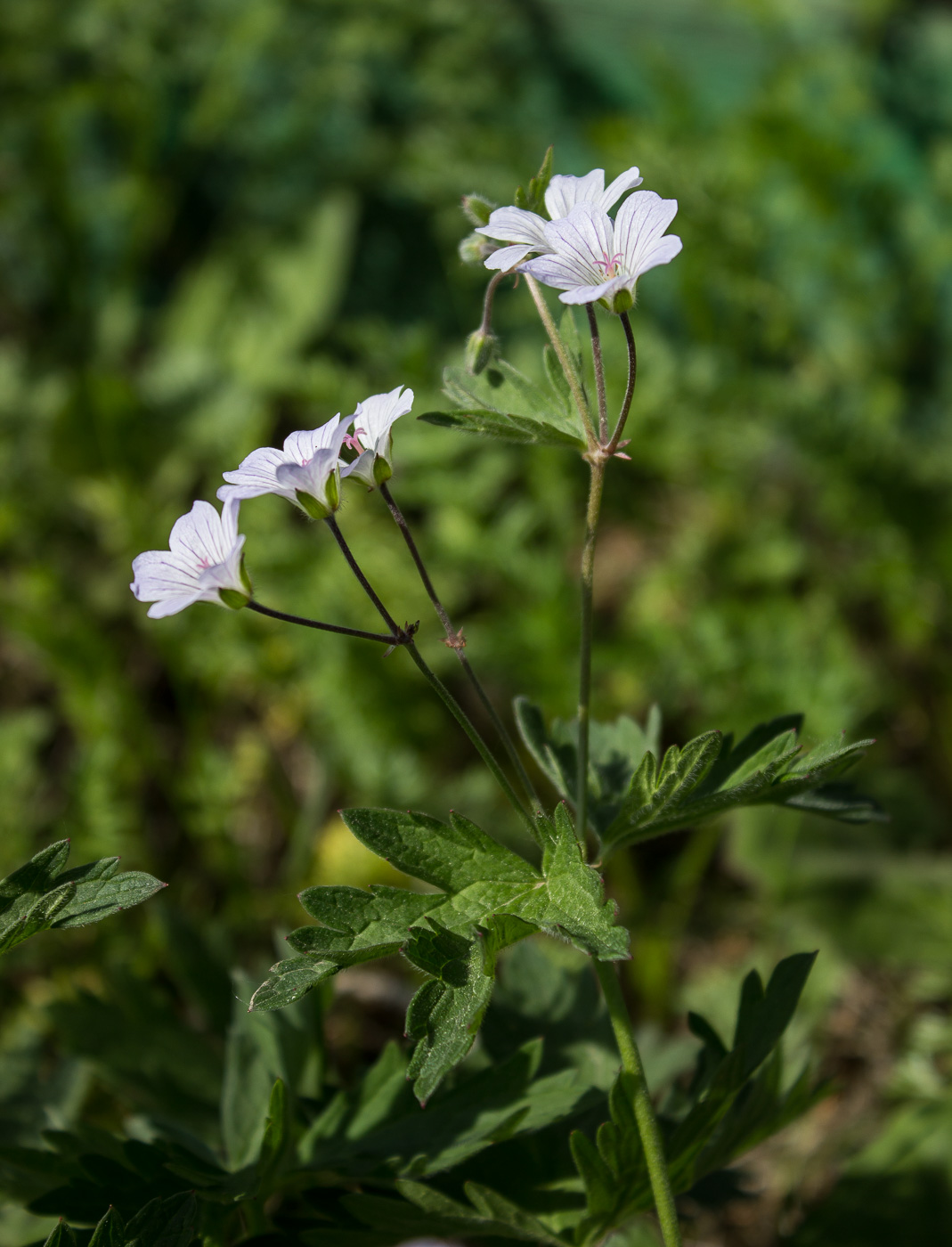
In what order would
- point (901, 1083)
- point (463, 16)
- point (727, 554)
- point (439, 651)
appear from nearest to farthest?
point (901, 1083), point (439, 651), point (727, 554), point (463, 16)

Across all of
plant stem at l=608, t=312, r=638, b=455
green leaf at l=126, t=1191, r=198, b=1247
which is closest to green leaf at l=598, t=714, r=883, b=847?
plant stem at l=608, t=312, r=638, b=455

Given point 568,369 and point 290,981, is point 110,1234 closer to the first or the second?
point 290,981

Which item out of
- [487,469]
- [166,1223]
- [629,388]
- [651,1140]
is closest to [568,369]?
[629,388]

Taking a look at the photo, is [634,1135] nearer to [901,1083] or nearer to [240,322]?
[901,1083]

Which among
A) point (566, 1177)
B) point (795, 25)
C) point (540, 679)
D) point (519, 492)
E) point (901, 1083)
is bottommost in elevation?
point (901, 1083)

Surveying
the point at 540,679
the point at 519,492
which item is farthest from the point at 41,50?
the point at 540,679
